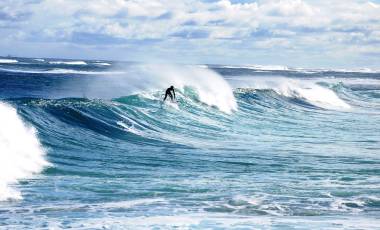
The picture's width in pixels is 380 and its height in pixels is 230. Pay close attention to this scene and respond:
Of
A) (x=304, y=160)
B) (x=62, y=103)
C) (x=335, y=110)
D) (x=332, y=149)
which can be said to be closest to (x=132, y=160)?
(x=304, y=160)

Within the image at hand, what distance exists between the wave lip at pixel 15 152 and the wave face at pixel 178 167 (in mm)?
40

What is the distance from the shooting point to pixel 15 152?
15055 mm

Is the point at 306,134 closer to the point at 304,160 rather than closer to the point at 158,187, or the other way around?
the point at 304,160

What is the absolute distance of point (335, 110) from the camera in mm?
38594

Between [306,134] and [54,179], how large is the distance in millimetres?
12530

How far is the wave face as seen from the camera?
35.0 feet

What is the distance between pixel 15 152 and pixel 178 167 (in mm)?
3703

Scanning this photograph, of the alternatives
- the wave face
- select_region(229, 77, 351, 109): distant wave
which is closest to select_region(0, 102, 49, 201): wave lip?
the wave face

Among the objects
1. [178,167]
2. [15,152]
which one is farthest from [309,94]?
[15,152]

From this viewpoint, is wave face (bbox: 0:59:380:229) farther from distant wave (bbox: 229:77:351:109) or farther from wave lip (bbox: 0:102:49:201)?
distant wave (bbox: 229:77:351:109)

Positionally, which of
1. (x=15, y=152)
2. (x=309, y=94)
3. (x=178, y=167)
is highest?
(x=309, y=94)

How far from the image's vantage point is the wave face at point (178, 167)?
35.0ft

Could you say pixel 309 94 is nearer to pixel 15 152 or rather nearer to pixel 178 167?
pixel 178 167

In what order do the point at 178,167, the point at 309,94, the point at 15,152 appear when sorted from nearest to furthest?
1. the point at 15,152
2. the point at 178,167
3. the point at 309,94
